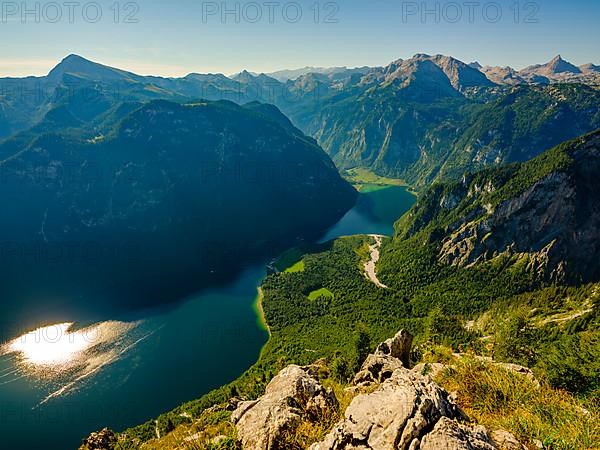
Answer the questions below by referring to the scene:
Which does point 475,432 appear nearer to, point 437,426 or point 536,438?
point 437,426

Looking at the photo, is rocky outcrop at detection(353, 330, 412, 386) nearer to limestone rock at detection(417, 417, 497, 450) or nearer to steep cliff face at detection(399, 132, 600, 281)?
limestone rock at detection(417, 417, 497, 450)

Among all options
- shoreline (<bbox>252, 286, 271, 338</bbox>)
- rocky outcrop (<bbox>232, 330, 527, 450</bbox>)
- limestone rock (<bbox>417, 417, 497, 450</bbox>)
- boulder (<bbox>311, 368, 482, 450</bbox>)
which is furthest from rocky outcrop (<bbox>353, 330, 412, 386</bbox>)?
shoreline (<bbox>252, 286, 271, 338</bbox>)

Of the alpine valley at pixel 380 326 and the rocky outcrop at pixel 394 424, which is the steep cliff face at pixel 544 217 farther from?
the rocky outcrop at pixel 394 424

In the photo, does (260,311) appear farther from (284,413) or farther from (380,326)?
(284,413)

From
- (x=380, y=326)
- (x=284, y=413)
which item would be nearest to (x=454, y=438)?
(x=284, y=413)

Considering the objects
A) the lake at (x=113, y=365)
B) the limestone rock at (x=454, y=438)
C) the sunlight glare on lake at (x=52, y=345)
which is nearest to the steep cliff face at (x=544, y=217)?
the lake at (x=113, y=365)

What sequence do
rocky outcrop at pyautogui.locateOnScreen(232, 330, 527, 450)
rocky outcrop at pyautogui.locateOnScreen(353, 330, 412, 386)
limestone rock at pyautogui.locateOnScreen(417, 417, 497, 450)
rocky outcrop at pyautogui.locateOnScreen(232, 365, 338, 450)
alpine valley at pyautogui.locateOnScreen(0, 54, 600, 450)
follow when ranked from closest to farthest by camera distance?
1. limestone rock at pyautogui.locateOnScreen(417, 417, 497, 450)
2. rocky outcrop at pyautogui.locateOnScreen(232, 330, 527, 450)
3. alpine valley at pyautogui.locateOnScreen(0, 54, 600, 450)
4. rocky outcrop at pyautogui.locateOnScreen(232, 365, 338, 450)
5. rocky outcrop at pyautogui.locateOnScreen(353, 330, 412, 386)
